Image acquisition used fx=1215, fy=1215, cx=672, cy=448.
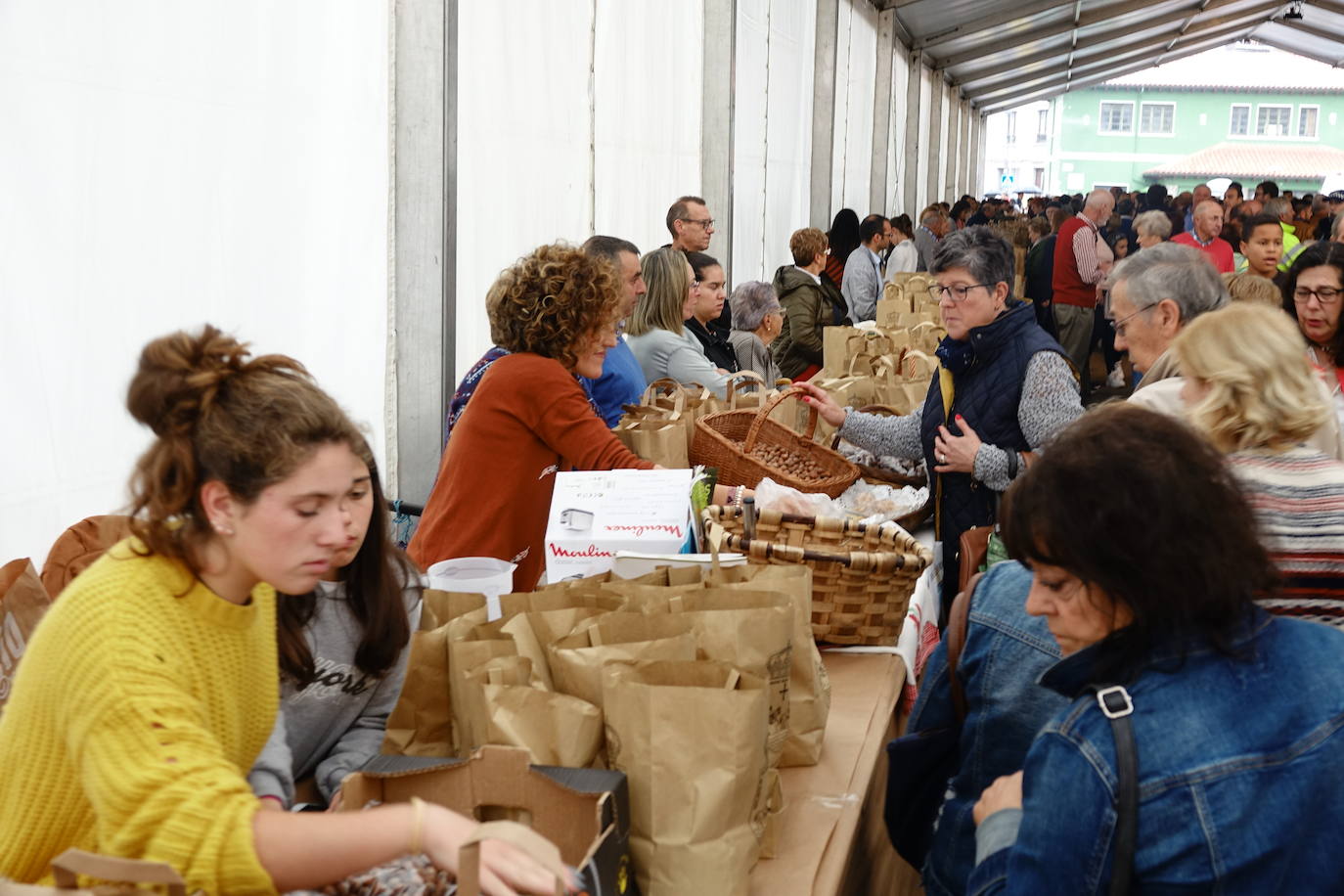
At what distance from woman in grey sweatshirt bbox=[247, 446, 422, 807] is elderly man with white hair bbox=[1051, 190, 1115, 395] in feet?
27.4

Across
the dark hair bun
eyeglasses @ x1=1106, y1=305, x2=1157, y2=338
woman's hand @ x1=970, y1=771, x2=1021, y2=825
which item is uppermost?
eyeglasses @ x1=1106, y1=305, x2=1157, y2=338

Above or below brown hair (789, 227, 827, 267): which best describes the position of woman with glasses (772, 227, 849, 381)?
below

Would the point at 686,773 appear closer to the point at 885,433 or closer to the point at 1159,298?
the point at 1159,298

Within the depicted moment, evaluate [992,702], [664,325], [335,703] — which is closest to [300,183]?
[664,325]

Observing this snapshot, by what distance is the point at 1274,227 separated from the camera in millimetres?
6844

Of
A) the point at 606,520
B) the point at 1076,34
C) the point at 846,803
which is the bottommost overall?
the point at 846,803

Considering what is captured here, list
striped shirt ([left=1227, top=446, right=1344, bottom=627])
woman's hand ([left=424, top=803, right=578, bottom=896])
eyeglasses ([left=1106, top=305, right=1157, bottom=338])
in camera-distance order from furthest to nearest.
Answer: eyeglasses ([left=1106, top=305, right=1157, bottom=338]) < striped shirt ([left=1227, top=446, right=1344, bottom=627]) < woman's hand ([left=424, top=803, right=578, bottom=896])

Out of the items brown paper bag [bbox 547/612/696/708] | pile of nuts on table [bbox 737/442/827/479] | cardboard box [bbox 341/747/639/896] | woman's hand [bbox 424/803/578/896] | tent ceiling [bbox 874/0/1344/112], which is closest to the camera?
woman's hand [bbox 424/803/578/896]

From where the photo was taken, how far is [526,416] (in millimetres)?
2943

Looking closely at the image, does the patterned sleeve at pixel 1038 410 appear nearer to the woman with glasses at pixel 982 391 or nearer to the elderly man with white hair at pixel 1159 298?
the woman with glasses at pixel 982 391

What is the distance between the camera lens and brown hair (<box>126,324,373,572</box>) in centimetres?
134

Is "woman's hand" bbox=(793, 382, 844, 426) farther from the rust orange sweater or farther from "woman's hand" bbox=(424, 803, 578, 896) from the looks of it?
"woman's hand" bbox=(424, 803, 578, 896)

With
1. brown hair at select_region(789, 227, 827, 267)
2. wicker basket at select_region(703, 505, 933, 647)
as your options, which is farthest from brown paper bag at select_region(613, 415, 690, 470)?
brown hair at select_region(789, 227, 827, 267)

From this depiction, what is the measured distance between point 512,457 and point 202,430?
1.62m
